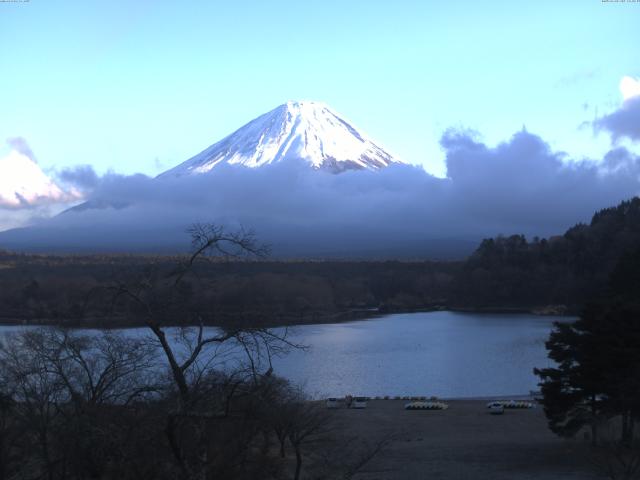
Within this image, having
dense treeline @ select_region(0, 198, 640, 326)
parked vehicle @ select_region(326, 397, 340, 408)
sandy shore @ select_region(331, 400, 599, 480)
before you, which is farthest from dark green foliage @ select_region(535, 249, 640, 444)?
dense treeline @ select_region(0, 198, 640, 326)

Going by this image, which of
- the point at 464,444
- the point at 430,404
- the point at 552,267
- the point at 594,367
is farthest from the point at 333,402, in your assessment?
the point at 552,267

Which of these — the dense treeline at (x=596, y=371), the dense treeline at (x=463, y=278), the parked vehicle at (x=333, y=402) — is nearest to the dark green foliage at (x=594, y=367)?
the dense treeline at (x=596, y=371)

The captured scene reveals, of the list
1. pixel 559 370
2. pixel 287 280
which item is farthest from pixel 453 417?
pixel 287 280

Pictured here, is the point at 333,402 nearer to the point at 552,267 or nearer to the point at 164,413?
the point at 164,413

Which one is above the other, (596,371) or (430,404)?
(596,371)

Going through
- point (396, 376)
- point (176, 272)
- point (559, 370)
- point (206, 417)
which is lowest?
point (396, 376)

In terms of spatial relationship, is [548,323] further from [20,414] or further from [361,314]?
[20,414]
